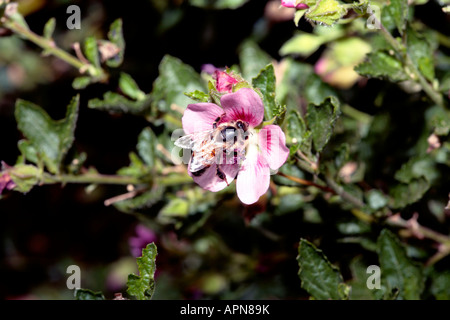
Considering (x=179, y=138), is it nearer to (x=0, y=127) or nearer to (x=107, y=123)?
(x=107, y=123)

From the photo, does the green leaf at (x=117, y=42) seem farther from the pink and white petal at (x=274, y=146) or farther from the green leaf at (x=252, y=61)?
the pink and white petal at (x=274, y=146)

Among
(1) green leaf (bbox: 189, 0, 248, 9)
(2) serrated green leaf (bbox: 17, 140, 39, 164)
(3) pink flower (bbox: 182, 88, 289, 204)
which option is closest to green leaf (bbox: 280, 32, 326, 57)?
(1) green leaf (bbox: 189, 0, 248, 9)

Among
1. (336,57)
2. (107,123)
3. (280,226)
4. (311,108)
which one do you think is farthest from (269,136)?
(107,123)

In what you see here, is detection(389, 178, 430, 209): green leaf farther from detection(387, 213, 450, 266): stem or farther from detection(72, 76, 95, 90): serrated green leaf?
detection(72, 76, 95, 90): serrated green leaf

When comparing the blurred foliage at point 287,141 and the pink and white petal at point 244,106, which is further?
the blurred foliage at point 287,141

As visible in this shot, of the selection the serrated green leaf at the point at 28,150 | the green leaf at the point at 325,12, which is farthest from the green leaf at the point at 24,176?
the green leaf at the point at 325,12

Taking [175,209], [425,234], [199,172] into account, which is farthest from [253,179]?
[425,234]

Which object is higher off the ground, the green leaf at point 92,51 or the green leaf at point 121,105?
the green leaf at point 92,51

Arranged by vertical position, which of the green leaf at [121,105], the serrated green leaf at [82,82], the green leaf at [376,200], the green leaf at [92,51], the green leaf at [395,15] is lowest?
the green leaf at [376,200]
